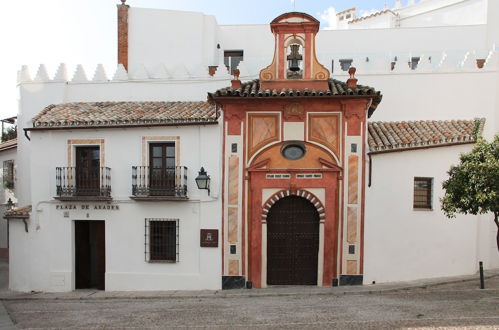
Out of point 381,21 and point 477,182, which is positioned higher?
point 381,21

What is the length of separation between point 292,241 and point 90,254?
632 cm

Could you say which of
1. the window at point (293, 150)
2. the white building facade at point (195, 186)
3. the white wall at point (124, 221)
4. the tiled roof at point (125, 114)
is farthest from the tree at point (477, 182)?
the tiled roof at point (125, 114)

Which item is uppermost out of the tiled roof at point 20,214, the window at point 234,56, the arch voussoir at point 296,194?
the window at point 234,56

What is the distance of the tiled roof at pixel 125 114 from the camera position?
39.8 feet

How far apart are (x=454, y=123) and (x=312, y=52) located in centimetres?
538

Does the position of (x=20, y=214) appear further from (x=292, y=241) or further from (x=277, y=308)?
(x=277, y=308)

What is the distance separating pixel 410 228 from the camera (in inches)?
474

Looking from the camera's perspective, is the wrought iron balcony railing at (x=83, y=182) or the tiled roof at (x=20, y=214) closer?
the wrought iron balcony railing at (x=83, y=182)

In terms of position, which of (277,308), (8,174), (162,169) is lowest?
(277,308)

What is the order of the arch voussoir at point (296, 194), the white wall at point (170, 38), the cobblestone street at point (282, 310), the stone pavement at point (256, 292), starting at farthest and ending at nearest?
the white wall at point (170, 38)
the arch voussoir at point (296, 194)
the stone pavement at point (256, 292)
the cobblestone street at point (282, 310)

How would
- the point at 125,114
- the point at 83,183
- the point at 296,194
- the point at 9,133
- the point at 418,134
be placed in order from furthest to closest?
1. the point at 9,133
2. the point at 125,114
3. the point at 418,134
4. the point at 83,183
5. the point at 296,194

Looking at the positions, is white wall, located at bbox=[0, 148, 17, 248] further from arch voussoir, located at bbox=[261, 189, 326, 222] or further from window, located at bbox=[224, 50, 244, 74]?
arch voussoir, located at bbox=[261, 189, 326, 222]

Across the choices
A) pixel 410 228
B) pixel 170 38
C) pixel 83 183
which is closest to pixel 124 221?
pixel 83 183

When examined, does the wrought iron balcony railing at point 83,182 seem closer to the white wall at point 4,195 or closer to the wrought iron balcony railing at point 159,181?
the wrought iron balcony railing at point 159,181
